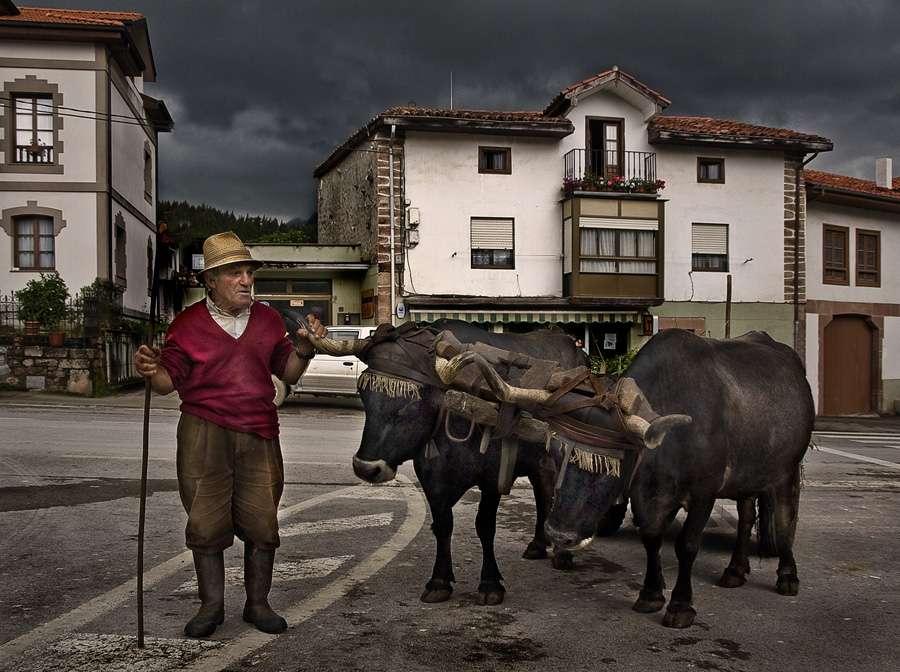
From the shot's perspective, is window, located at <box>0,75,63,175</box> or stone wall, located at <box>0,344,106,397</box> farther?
window, located at <box>0,75,63,175</box>

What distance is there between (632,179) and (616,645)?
22732 millimetres

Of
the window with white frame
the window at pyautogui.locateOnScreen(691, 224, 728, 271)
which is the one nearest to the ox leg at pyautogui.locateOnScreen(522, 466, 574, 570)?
the window with white frame

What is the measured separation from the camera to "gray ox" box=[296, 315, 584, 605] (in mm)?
4988

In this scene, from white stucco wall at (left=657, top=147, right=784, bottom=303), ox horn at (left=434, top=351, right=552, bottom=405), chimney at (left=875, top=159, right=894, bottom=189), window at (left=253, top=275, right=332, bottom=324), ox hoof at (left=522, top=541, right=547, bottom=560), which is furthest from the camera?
chimney at (left=875, top=159, right=894, bottom=189)

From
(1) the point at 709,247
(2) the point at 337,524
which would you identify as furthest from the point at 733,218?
(2) the point at 337,524

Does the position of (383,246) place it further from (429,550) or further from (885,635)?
(885,635)

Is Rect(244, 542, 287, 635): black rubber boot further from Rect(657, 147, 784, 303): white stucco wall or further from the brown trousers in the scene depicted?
Rect(657, 147, 784, 303): white stucco wall

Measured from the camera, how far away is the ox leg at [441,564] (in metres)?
5.08

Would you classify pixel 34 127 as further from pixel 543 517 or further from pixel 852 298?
pixel 852 298

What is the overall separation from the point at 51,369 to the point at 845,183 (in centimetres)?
2637

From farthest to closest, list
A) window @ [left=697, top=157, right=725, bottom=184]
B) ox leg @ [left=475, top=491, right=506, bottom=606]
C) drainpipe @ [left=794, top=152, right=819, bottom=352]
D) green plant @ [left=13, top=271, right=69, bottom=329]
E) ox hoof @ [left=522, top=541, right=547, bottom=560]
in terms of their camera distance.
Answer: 1. drainpipe @ [left=794, top=152, right=819, bottom=352]
2. window @ [left=697, top=157, right=725, bottom=184]
3. green plant @ [left=13, top=271, right=69, bottom=329]
4. ox hoof @ [left=522, top=541, right=547, bottom=560]
5. ox leg @ [left=475, top=491, right=506, bottom=606]

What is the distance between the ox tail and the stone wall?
17.9 metres

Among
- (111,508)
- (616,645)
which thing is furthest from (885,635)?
(111,508)

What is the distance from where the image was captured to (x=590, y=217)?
25.3 meters
